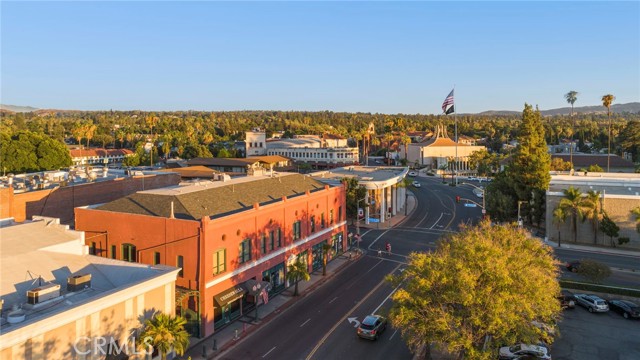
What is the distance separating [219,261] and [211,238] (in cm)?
207

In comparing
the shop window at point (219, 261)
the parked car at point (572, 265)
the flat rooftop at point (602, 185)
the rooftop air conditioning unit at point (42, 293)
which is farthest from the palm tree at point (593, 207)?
the rooftop air conditioning unit at point (42, 293)

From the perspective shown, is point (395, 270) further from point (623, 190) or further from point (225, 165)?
point (225, 165)

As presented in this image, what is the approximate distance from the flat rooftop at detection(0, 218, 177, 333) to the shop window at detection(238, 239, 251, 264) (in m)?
8.51

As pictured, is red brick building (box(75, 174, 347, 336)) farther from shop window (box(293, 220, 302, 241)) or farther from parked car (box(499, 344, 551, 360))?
parked car (box(499, 344, 551, 360))

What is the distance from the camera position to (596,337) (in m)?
31.9

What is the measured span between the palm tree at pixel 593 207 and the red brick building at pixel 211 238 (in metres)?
34.4

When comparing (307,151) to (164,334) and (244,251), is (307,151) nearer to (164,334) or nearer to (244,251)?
(244,251)

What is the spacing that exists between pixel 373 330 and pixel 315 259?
1737 centimetres

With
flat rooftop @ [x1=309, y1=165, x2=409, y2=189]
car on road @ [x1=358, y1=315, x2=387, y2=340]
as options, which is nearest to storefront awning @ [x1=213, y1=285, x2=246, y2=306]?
car on road @ [x1=358, y1=315, x2=387, y2=340]

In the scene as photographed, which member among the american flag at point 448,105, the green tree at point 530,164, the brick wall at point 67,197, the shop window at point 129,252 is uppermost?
→ the american flag at point 448,105

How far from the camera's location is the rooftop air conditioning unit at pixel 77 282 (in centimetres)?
2422

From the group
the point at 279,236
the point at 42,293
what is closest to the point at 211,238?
the point at 279,236

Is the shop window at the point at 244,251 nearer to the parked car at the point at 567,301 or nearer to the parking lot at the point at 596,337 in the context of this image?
the parking lot at the point at 596,337

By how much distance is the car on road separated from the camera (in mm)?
30953
